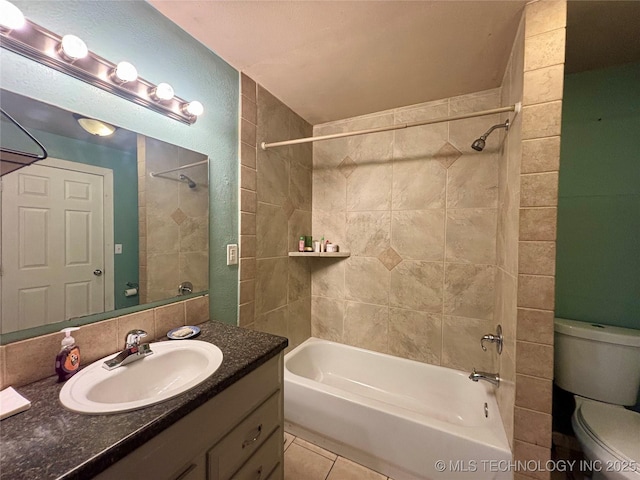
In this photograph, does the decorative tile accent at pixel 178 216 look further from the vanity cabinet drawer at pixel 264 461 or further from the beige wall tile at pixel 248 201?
the vanity cabinet drawer at pixel 264 461

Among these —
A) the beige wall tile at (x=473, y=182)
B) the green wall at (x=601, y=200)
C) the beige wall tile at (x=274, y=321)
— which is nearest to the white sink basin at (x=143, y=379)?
the beige wall tile at (x=274, y=321)

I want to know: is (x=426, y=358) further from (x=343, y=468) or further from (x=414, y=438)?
(x=343, y=468)

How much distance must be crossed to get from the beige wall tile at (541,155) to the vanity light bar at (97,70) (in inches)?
55.8

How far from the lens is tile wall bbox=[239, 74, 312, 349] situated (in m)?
1.51

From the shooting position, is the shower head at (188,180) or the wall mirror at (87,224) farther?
the shower head at (188,180)

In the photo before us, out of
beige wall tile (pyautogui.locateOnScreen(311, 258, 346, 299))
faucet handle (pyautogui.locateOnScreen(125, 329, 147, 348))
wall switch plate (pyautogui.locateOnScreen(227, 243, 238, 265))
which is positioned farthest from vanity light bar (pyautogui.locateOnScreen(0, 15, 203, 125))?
beige wall tile (pyautogui.locateOnScreen(311, 258, 346, 299))

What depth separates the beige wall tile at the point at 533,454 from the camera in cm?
98

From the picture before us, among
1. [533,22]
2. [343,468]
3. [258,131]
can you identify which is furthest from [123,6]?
[343,468]

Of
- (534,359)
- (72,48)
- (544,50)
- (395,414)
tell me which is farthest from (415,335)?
(72,48)

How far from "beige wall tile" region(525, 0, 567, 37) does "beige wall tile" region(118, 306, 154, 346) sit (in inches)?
75.9

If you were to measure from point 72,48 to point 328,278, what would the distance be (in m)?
1.88

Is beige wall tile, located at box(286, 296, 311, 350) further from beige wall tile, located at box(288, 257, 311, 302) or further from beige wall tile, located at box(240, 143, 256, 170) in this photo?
beige wall tile, located at box(240, 143, 256, 170)

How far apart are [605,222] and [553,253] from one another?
91 cm

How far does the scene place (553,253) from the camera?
36.6 inches
